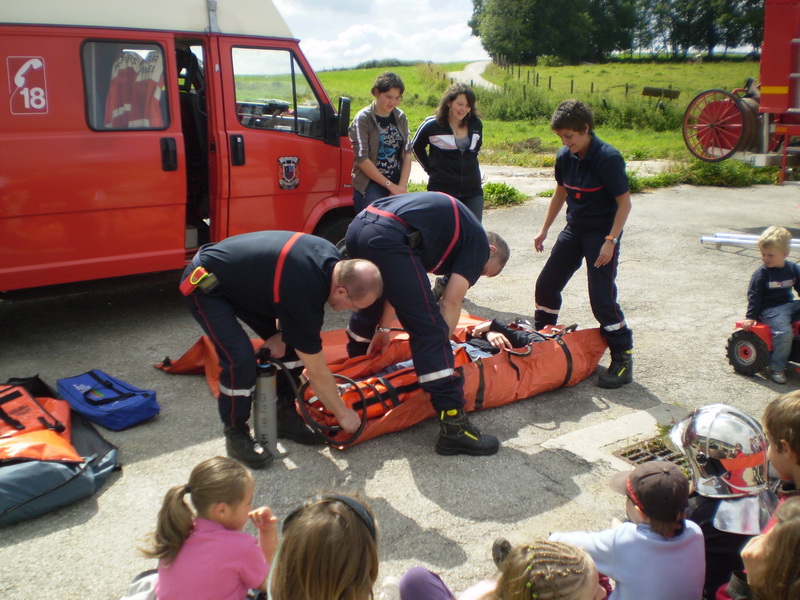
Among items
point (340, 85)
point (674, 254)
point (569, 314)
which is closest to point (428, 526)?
point (569, 314)

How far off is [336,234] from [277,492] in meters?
3.46

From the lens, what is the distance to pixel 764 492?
2.75m

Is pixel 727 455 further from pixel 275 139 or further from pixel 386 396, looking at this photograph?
pixel 275 139

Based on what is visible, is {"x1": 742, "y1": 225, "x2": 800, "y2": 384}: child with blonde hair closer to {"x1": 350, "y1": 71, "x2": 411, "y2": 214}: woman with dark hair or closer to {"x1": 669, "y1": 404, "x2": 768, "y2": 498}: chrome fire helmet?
{"x1": 669, "y1": 404, "x2": 768, "y2": 498}: chrome fire helmet

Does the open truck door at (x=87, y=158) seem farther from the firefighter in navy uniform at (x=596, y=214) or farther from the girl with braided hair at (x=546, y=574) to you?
the girl with braided hair at (x=546, y=574)

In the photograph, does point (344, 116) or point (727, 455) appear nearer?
point (727, 455)

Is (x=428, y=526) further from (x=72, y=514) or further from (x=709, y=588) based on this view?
(x=72, y=514)

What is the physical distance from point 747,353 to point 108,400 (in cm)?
437

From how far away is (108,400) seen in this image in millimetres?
4539

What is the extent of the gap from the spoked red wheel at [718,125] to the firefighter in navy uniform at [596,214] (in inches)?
283

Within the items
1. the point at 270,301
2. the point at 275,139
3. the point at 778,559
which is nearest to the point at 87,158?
the point at 275,139

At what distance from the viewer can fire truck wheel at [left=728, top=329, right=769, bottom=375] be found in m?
5.23

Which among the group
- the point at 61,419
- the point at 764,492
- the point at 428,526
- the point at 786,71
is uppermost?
the point at 786,71

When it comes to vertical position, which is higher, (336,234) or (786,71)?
(786,71)
